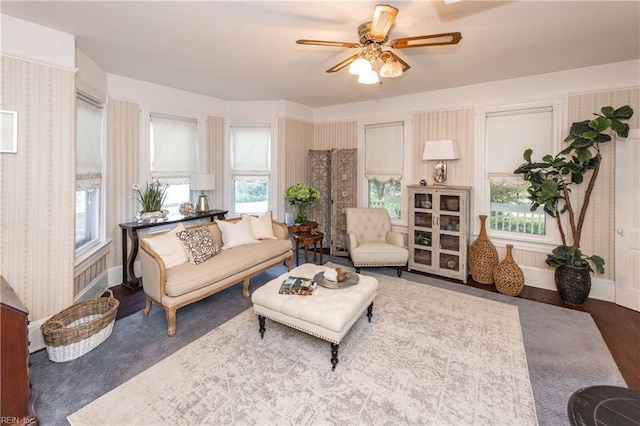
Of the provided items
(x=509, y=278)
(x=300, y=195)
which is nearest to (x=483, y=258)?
(x=509, y=278)

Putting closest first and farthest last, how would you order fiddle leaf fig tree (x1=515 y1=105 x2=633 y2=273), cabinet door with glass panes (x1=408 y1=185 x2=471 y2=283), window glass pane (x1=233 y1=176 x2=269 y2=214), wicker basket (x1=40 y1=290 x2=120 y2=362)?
wicker basket (x1=40 y1=290 x2=120 y2=362) → fiddle leaf fig tree (x1=515 y1=105 x2=633 y2=273) → cabinet door with glass panes (x1=408 y1=185 x2=471 y2=283) → window glass pane (x1=233 y1=176 x2=269 y2=214)

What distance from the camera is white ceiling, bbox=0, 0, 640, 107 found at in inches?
91.0

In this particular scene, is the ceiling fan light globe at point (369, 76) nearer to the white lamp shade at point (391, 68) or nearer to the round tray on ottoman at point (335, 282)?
the white lamp shade at point (391, 68)

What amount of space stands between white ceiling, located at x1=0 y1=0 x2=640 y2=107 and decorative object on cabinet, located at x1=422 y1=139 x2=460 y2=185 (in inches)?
33.9

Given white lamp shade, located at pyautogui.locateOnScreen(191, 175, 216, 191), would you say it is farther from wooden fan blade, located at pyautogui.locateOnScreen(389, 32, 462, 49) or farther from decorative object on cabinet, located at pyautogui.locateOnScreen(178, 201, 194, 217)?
wooden fan blade, located at pyautogui.locateOnScreen(389, 32, 462, 49)

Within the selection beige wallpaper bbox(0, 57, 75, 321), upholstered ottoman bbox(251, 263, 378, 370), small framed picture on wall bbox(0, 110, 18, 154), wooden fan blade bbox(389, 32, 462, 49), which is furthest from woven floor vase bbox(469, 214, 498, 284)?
small framed picture on wall bbox(0, 110, 18, 154)

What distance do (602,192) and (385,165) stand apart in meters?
2.88

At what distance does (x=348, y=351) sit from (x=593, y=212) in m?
3.58

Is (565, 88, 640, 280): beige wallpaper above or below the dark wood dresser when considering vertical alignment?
above

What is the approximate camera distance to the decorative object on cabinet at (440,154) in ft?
14.1

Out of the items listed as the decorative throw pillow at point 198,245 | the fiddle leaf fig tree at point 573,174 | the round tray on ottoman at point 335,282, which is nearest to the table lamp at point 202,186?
the decorative throw pillow at point 198,245

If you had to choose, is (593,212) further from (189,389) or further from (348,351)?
(189,389)

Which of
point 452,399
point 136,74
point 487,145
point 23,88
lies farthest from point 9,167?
point 487,145

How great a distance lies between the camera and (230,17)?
8.08ft
